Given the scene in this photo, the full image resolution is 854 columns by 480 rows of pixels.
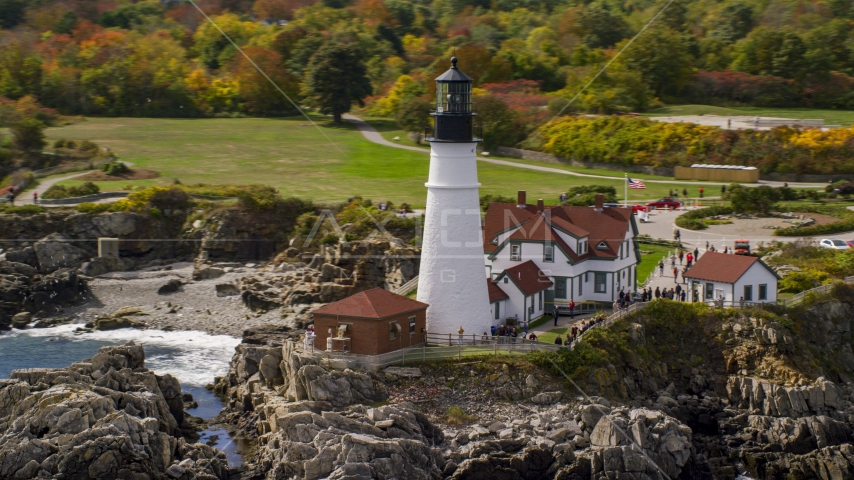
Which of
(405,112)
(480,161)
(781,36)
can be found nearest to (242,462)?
(480,161)

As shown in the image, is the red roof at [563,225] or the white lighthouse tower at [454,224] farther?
the red roof at [563,225]

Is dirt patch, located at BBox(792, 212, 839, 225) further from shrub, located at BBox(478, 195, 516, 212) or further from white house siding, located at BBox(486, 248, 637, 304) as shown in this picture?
white house siding, located at BBox(486, 248, 637, 304)

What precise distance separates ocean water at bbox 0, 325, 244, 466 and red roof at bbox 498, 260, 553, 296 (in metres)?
10.2

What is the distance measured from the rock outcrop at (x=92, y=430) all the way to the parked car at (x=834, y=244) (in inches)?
1095

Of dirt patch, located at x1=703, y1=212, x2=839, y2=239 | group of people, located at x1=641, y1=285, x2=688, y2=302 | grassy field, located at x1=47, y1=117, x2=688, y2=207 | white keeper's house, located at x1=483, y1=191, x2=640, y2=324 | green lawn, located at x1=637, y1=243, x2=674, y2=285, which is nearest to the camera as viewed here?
white keeper's house, located at x1=483, y1=191, x2=640, y2=324

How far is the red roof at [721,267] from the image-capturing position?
40812 millimetres

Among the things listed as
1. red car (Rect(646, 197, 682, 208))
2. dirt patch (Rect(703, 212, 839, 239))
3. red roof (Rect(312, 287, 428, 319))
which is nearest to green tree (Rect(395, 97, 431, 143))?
red car (Rect(646, 197, 682, 208))

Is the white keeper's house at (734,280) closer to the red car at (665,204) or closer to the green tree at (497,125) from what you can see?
the red car at (665,204)

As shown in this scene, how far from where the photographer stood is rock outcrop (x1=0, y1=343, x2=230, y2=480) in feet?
97.9

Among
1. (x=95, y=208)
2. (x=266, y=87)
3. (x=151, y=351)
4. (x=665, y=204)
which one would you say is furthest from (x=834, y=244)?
(x=266, y=87)

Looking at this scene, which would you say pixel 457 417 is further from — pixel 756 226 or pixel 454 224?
pixel 756 226

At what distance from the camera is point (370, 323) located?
35.3 m

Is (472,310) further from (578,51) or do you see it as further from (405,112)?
(578,51)

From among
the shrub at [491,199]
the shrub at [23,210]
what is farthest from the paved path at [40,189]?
the shrub at [491,199]
